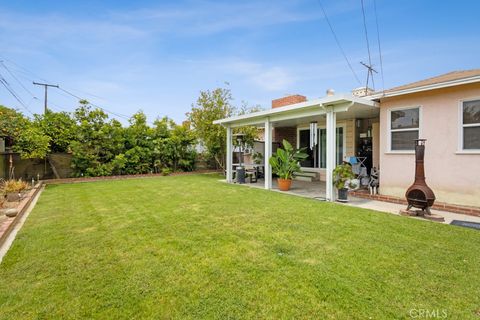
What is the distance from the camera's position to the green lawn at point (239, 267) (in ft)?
7.56

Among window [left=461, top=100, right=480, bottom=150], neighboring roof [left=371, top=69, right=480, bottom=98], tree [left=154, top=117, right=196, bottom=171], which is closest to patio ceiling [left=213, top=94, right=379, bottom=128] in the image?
neighboring roof [left=371, top=69, right=480, bottom=98]

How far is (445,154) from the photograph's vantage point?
19.7 feet

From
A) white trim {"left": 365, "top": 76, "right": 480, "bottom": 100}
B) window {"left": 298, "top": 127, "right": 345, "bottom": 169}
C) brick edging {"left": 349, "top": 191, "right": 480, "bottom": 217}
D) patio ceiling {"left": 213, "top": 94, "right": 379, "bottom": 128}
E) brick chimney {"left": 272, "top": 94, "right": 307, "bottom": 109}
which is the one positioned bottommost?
brick edging {"left": 349, "top": 191, "right": 480, "bottom": 217}

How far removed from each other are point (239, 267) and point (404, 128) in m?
6.37

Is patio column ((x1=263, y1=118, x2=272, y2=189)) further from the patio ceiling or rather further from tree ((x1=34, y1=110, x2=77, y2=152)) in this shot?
tree ((x1=34, y1=110, x2=77, y2=152))

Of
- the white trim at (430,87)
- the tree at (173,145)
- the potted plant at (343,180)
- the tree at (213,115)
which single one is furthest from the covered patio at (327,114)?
the tree at (173,145)

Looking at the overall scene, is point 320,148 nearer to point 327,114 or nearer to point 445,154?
point 327,114

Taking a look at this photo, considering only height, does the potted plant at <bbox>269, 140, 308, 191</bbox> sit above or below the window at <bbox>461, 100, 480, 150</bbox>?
below

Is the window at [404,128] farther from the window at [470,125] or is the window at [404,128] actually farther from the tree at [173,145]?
the tree at [173,145]

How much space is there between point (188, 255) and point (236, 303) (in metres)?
1.24

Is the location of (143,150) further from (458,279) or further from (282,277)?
(458,279)

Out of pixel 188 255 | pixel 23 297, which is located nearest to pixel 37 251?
pixel 23 297

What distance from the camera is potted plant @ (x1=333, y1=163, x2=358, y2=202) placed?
6883 millimetres

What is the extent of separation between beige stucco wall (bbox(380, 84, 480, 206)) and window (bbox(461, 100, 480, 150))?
13 centimetres
